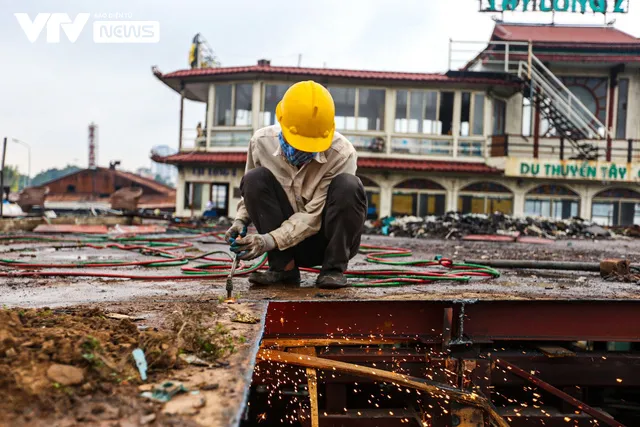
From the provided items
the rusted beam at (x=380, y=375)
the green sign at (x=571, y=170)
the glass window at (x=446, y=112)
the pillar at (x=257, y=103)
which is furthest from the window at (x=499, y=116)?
the rusted beam at (x=380, y=375)

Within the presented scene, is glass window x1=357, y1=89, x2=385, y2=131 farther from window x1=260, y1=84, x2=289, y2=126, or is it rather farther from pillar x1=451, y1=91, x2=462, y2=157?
window x1=260, y1=84, x2=289, y2=126

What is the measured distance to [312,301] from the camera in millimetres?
2812

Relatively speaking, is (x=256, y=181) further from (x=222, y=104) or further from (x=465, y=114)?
(x=465, y=114)

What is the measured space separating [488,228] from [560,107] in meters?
7.63

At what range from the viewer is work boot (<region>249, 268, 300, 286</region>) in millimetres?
3627

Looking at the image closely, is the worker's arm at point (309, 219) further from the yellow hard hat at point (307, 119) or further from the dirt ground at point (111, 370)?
the dirt ground at point (111, 370)

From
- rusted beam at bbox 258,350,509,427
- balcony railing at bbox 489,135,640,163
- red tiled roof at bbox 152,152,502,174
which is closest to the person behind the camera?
rusted beam at bbox 258,350,509,427

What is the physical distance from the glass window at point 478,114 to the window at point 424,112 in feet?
2.72

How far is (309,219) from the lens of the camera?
350 cm

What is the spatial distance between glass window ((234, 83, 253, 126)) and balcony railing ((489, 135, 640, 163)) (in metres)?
8.46

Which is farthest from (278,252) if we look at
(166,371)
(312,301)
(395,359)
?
(166,371)

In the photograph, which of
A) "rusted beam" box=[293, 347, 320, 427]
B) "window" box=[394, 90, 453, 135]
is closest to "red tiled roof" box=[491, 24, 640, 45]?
"window" box=[394, 90, 453, 135]

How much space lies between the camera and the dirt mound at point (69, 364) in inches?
55.9

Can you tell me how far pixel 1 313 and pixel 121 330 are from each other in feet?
1.46
